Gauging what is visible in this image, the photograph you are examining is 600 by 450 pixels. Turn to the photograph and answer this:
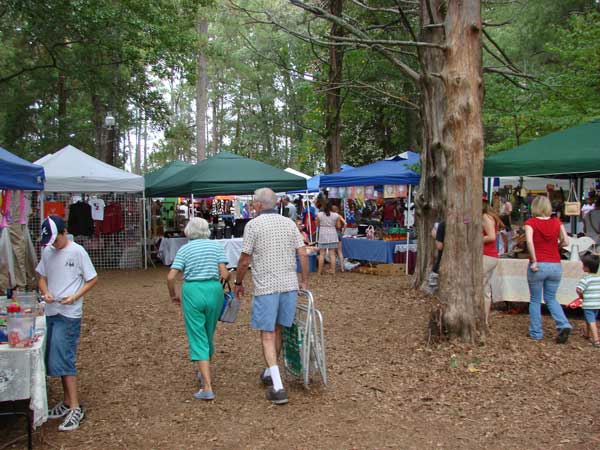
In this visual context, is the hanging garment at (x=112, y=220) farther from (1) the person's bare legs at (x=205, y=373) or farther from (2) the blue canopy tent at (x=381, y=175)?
(1) the person's bare legs at (x=205, y=373)

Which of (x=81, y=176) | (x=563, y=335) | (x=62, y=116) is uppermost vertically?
(x=62, y=116)

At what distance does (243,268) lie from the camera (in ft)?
15.3

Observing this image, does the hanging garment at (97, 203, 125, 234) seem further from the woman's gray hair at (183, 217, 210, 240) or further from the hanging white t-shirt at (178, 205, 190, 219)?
the woman's gray hair at (183, 217, 210, 240)

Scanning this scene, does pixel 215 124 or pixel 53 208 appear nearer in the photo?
pixel 53 208

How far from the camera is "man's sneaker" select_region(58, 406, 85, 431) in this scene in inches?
161

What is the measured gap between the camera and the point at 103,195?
52.0 feet

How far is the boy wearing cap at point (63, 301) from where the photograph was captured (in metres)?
4.13

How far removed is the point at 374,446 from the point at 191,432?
4.48 ft

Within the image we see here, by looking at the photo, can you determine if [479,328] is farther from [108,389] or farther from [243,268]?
[108,389]

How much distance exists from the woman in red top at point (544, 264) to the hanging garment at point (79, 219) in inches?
425

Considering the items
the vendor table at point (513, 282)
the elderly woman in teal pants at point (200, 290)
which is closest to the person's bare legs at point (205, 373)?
the elderly woman in teal pants at point (200, 290)

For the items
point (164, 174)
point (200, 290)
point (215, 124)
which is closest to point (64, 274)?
point (200, 290)

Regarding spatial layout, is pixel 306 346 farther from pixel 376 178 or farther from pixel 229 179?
pixel 229 179

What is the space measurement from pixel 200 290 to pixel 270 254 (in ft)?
2.16
